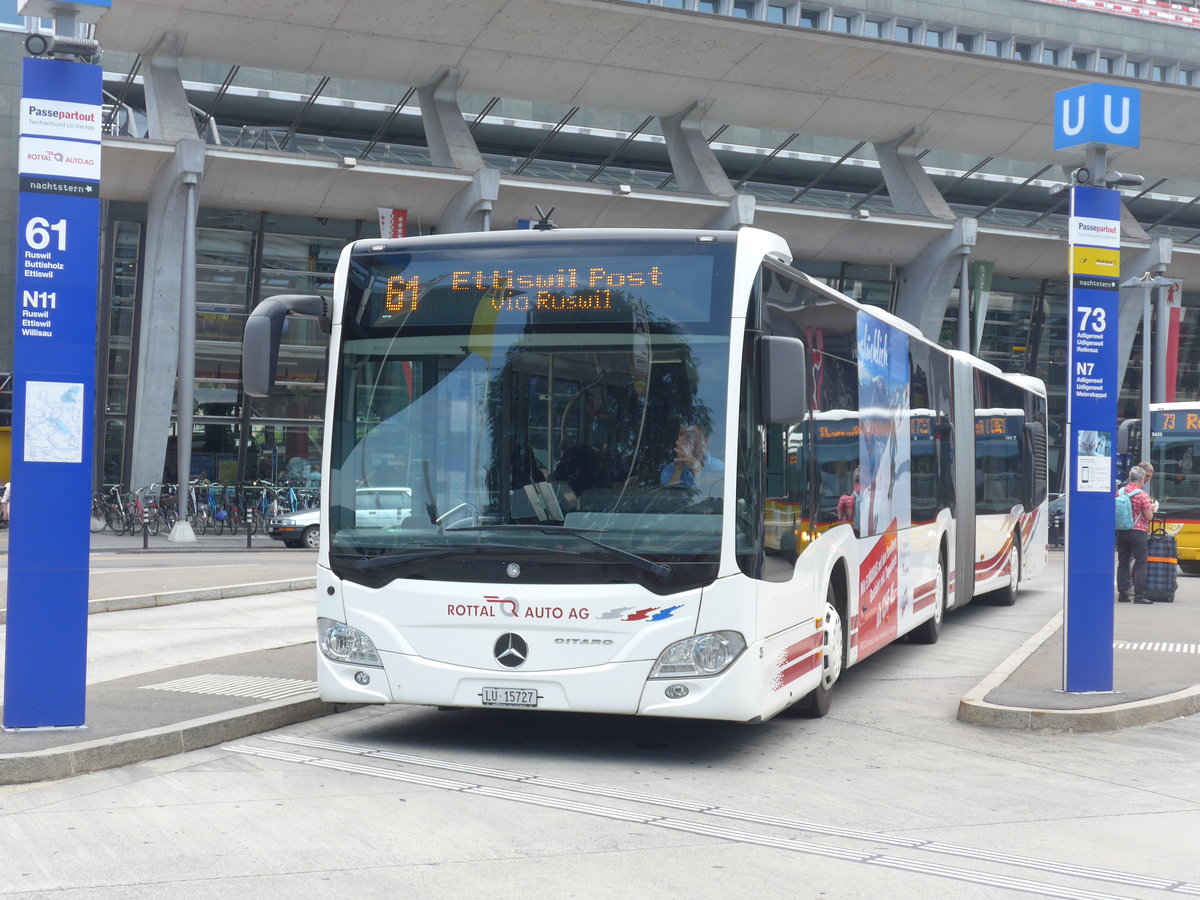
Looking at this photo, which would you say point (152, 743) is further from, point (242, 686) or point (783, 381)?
point (783, 381)

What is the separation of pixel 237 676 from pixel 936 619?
708 cm

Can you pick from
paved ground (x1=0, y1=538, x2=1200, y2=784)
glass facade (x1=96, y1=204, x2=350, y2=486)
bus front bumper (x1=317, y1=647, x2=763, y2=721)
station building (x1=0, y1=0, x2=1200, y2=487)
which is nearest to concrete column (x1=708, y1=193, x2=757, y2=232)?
station building (x1=0, y1=0, x2=1200, y2=487)

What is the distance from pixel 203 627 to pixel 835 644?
7.47 meters

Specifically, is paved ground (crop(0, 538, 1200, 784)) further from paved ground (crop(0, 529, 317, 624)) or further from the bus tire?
the bus tire

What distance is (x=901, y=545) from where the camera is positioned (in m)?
11.9

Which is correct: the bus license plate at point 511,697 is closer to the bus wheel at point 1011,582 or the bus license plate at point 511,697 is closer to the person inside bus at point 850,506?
the person inside bus at point 850,506

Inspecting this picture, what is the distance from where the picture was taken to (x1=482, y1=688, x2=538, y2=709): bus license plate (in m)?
7.72

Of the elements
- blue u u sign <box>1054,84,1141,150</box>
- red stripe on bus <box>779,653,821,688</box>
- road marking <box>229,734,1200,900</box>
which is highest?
blue u u sign <box>1054,84,1141,150</box>

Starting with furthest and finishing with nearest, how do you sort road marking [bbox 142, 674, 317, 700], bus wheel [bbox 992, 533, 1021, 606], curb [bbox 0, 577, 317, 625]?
bus wheel [bbox 992, 533, 1021, 606], curb [bbox 0, 577, 317, 625], road marking [bbox 142, 674, 317, 700]

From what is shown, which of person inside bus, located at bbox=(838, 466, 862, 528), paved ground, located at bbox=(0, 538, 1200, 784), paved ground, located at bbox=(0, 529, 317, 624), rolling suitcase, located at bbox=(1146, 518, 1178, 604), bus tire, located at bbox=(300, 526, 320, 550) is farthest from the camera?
bus tire, located at bbox=(300, 526, 320, 550)

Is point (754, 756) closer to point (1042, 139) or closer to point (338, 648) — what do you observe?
point (338, 648)

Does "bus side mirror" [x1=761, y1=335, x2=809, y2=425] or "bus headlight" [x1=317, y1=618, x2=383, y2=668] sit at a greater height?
"bus side mirror" [x1=761, y1=335, x2=809, y2=425]

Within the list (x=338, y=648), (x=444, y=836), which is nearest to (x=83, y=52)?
(x=338, y=648)

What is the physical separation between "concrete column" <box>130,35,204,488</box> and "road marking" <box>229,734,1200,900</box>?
85.6ft
